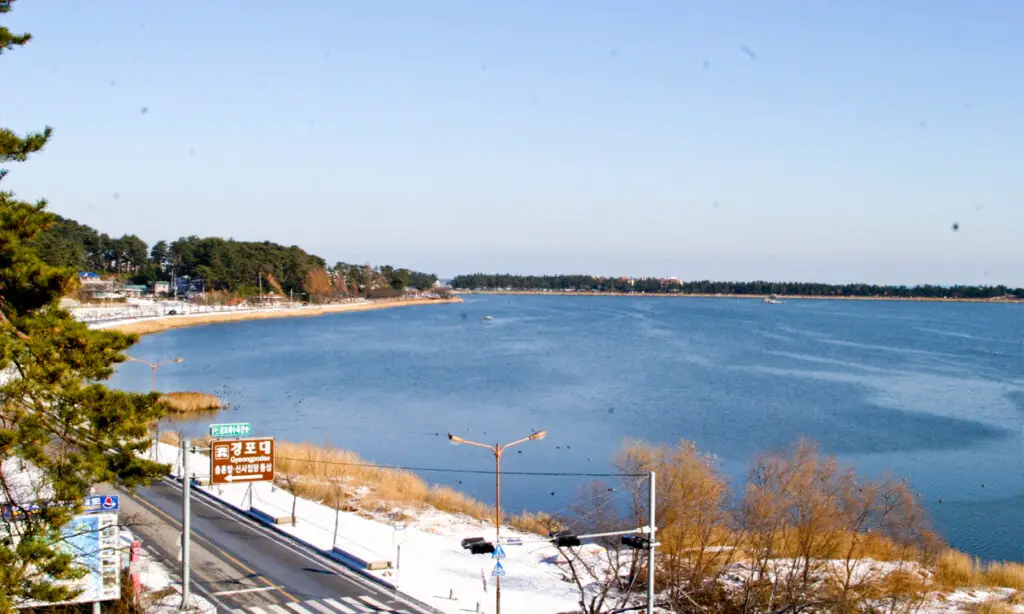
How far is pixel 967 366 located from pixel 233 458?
282 feet

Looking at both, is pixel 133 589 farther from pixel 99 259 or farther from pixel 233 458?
pixel 99 259

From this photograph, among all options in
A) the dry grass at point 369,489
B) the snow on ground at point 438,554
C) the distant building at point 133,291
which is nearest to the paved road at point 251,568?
the snow on ground at point 438,554

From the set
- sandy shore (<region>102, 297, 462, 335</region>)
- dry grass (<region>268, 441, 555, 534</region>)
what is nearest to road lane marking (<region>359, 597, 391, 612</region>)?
dry grass (<region>268, 441, 555, 534</region>)

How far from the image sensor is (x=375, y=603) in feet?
76.6

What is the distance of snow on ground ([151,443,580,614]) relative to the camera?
81.0ft

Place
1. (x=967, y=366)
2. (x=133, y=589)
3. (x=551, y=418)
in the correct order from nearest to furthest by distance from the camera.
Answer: (x=133, y=589)
(x=551, y=418)
(x=967, y=366)

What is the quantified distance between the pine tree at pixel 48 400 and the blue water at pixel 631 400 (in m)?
24.1

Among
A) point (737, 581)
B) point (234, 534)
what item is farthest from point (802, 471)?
point (234, 534)

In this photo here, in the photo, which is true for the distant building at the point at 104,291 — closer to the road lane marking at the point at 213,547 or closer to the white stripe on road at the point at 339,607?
the road lane marking at the point at 213,547

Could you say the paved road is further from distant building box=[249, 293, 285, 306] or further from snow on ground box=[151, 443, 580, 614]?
distant building box=[249, 293, 285, 306]

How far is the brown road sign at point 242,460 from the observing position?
26.2m

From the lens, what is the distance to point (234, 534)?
29.3 meters

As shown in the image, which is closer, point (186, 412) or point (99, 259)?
point (186, 412)

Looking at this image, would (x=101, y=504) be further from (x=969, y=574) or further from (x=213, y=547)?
(x=969, y=574)
